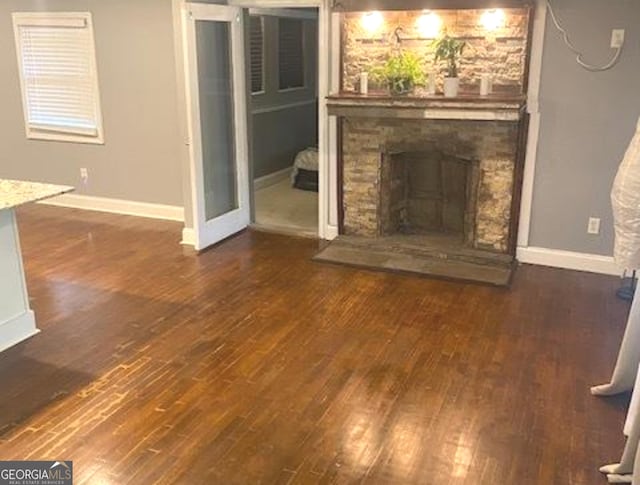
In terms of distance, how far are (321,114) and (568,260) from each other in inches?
91.3

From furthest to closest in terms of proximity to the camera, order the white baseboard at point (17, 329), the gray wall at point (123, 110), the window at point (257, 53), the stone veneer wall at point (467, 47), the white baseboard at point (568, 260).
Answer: the window at point (257, 53) < the gray wall at point (123, 110) < the white baseboard at point (568, 260) < the stone veneer wall at point (467, 47) < the white baseboard at point (17, 329)

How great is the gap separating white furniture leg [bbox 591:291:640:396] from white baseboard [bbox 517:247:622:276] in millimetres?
1726

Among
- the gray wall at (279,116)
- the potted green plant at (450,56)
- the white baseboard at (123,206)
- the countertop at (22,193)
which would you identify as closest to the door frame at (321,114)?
the white baseboard at (123,206)

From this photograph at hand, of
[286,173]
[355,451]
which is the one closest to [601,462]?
[355,451]

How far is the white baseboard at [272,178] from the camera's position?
7.54m

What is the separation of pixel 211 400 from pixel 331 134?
2.88 meters

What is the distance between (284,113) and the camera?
26.2ft

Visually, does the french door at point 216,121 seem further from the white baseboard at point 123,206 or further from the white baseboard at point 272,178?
the white baseboard at point 272,178

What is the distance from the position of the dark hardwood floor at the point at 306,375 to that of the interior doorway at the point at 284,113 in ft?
6.77

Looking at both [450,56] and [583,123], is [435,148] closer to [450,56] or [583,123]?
[450,56]

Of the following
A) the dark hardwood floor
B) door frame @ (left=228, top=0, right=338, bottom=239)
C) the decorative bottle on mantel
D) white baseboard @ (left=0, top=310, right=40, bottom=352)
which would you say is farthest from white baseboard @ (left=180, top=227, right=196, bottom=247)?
the decorative bottle on mantel

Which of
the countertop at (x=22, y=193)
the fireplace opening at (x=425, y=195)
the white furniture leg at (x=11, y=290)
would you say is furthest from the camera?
the fireplace opening at (x=425, y=195)

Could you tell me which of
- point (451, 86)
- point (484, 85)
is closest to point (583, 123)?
point (484, 85)

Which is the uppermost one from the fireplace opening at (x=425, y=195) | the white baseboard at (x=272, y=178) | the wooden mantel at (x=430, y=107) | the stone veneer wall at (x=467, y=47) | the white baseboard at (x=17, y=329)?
the stone veneer wall at (x=467, y=47)
